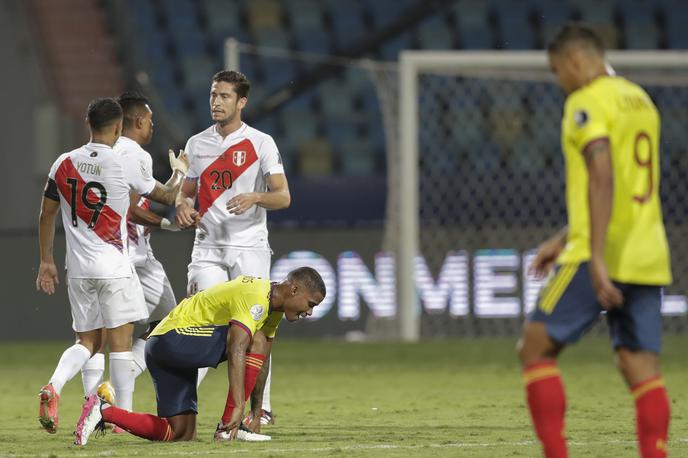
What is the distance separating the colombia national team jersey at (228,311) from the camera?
5918 mm

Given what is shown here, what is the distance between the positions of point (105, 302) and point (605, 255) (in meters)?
2.86

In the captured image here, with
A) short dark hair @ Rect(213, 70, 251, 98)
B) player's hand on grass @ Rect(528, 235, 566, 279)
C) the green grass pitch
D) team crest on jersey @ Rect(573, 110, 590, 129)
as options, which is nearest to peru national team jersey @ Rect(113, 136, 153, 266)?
short dark hair @ Rect(213, 70, 251, 98)

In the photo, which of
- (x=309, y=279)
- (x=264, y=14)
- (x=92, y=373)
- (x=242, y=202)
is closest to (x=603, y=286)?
(x=309, y=279)

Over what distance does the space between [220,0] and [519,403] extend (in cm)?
1189

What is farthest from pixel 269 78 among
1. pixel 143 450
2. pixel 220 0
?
pixel 143 450

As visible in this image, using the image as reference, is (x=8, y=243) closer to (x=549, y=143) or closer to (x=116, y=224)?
(x=549, y=143)

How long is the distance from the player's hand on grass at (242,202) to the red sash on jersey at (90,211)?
504 mm

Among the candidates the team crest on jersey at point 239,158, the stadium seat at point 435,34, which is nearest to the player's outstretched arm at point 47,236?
Answer: the team crest on jersey at point 239,158

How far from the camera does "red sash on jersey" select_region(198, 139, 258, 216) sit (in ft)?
22.7

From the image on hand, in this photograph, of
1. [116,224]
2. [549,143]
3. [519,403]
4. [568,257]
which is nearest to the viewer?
[568,257]

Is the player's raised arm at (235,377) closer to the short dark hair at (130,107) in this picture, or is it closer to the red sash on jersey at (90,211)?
the red sash on jersey at (90,211)

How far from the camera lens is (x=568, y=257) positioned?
431 centimetres

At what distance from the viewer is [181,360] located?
6.01m

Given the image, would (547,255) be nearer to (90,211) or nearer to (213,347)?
(213,347)
